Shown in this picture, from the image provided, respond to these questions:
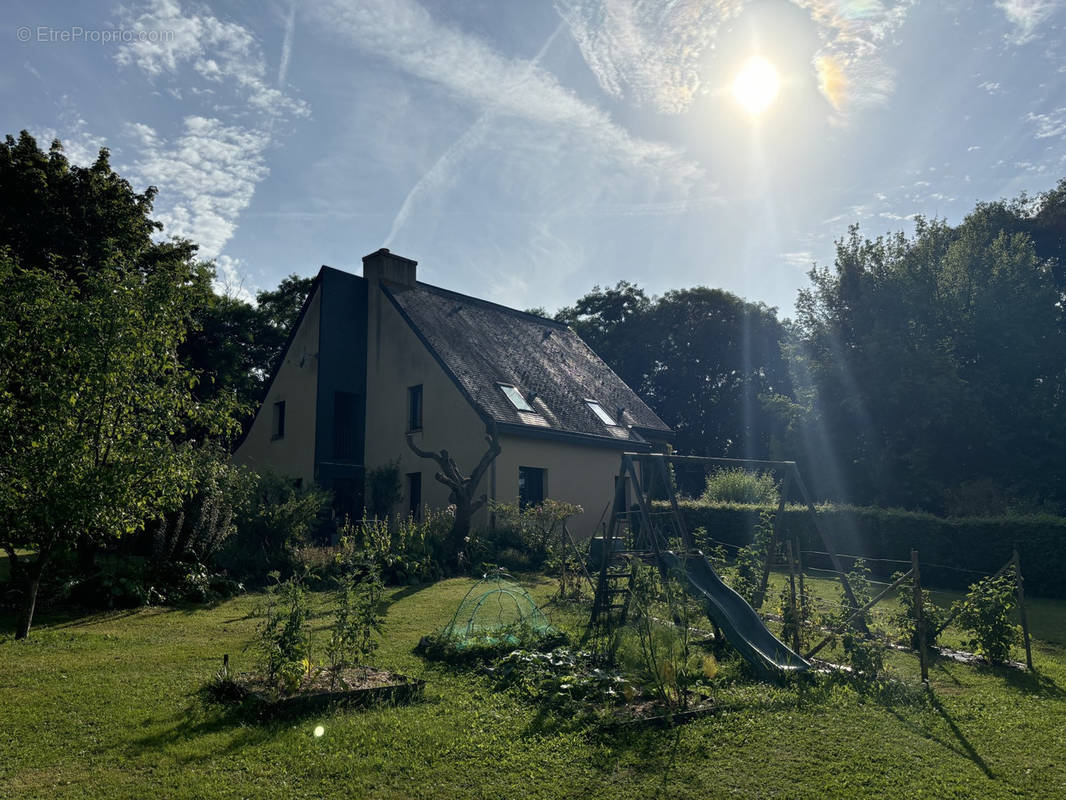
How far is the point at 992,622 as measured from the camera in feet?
29.9

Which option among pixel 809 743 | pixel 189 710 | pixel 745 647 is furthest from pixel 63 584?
pixel 809 743

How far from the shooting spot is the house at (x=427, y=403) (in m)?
20.9

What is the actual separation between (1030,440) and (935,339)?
494cm

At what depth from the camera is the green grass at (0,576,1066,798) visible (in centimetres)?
507

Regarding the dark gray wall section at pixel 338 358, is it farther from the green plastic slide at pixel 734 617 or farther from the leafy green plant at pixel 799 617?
the leafy green plant at pixel 799 617

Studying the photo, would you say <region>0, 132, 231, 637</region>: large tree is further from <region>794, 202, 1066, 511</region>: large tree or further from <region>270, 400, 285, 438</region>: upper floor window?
<region>794, 202, 1066, 511</region>: large tree

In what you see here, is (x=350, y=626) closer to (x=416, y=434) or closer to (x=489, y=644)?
(x=489, y=644)

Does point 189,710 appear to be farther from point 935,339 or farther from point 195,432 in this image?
point 935,339

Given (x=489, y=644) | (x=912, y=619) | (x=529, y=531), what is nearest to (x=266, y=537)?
(x=529, y=531)

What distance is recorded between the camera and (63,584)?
11.3 meters

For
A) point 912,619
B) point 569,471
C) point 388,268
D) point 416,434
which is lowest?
point 912,619

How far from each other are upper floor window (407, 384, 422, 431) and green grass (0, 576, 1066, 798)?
14.2 metres

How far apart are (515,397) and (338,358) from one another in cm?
652

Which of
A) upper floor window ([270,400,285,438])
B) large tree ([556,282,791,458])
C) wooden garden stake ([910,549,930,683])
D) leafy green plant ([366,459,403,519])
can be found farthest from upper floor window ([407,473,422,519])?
large tree ([556,282,791,458])
